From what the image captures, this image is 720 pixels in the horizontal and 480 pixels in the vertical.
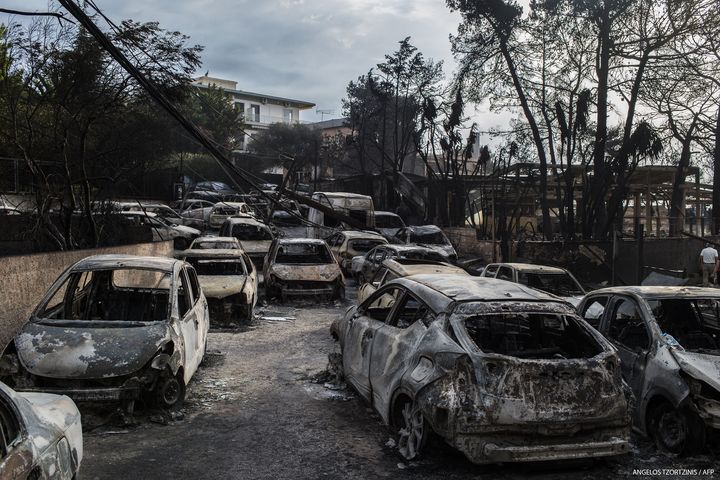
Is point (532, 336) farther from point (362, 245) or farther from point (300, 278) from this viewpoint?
point (362, 245)

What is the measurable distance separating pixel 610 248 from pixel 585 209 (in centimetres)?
458

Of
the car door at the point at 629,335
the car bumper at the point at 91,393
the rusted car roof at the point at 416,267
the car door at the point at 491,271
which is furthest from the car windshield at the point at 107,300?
the car door at the point at 491,271

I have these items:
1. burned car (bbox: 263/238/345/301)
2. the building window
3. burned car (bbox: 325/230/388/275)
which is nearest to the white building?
the building window

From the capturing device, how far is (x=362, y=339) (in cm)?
642

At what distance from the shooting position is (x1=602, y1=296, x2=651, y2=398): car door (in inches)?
232

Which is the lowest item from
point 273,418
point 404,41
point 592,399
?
point 273,418

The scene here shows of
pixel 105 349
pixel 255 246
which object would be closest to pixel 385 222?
pixel 255 246

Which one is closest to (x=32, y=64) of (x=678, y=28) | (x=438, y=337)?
(x=438, y=337)

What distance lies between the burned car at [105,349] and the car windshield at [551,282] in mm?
6544

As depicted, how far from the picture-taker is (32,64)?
47.7 feet

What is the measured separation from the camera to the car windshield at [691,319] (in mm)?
6422

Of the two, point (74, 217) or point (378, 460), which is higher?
point (74, 217)

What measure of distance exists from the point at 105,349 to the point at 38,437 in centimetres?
255

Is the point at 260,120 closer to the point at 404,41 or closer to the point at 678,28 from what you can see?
the point at 404,41
